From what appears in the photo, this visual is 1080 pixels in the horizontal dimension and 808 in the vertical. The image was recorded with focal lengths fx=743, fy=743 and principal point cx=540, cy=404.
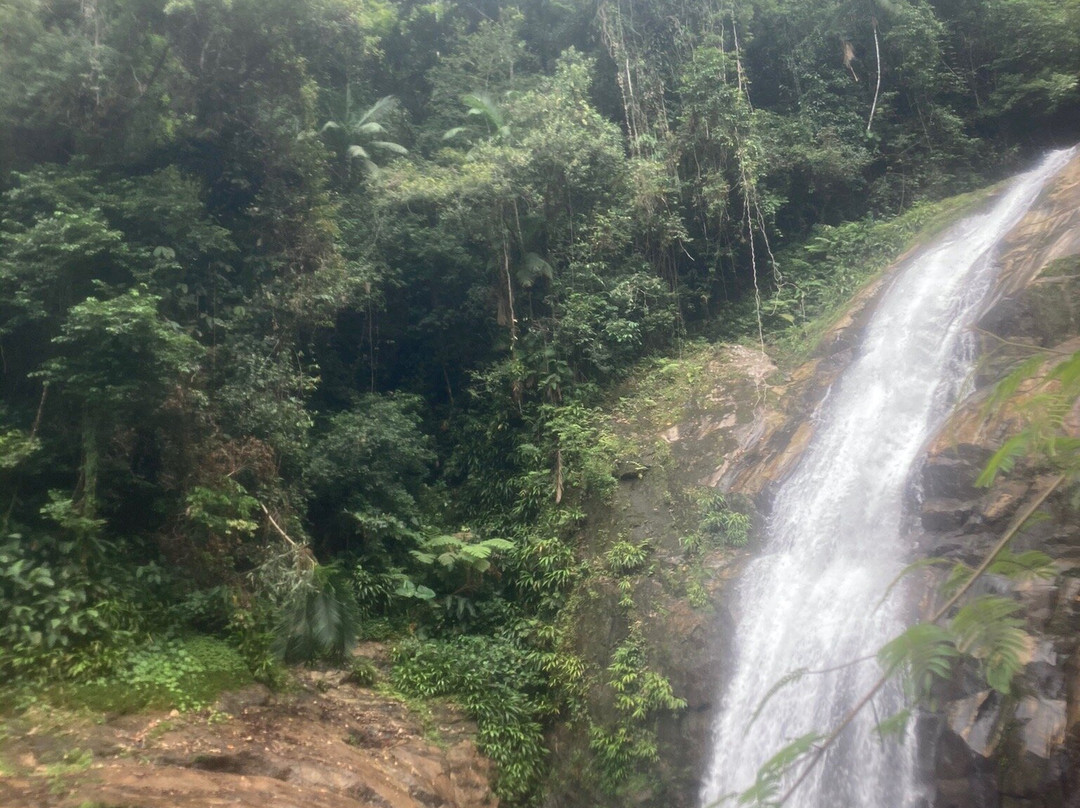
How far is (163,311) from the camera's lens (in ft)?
35.6

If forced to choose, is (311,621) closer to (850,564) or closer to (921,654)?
(850,564)

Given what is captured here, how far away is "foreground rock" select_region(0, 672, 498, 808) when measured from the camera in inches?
254

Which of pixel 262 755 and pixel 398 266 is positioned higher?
pixel 398 266

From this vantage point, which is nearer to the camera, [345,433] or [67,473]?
[67,473]

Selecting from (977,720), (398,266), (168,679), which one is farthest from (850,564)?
(398,266)

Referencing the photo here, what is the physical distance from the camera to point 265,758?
7742mm

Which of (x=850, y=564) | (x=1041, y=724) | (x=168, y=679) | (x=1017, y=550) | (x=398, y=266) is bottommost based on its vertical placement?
(x=1041, y=724)

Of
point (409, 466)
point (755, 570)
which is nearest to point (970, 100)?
point (755, 570)

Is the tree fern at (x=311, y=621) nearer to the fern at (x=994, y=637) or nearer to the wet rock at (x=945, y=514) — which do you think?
the wet rock at (x=945, y=514)

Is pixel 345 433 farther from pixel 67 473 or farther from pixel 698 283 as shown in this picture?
pixel 698 283

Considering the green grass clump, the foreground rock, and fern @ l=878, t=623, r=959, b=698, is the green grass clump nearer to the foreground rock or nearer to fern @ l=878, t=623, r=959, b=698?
the foreground rock

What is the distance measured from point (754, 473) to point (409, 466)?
596cm

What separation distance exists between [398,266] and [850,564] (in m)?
10.7

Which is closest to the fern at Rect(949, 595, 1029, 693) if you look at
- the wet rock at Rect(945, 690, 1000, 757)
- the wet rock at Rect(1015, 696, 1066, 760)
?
the wet rock at Rect(1015, 696, 1066, 760)
